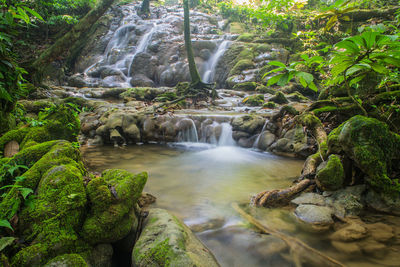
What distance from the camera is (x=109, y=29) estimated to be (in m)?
22.7

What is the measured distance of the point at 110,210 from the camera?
1733 mm

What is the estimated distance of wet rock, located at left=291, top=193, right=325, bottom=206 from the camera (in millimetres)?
2670

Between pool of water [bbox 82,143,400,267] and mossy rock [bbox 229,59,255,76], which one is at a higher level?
mossy rock [bbox 229,59,255,76]

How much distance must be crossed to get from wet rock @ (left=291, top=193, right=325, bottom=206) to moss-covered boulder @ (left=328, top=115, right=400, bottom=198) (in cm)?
60

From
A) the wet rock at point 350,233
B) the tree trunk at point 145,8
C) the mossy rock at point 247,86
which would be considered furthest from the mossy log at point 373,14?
the tree trunk at point 145,8

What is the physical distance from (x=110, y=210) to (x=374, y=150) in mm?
2991

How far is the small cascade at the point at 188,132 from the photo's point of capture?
24.5 ft

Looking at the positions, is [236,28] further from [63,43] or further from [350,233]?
[350,233]

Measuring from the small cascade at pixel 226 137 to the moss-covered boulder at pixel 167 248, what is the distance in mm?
5263

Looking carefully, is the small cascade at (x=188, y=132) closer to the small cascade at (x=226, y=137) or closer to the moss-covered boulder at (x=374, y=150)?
the small cascade at (x=226, y=137)

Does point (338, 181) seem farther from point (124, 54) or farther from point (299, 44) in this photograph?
point (124, 54)

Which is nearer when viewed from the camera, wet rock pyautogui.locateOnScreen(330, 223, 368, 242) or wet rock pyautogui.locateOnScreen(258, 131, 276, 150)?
wet rock pyautogui.locateOnScreen(330, 223, 368, 242)

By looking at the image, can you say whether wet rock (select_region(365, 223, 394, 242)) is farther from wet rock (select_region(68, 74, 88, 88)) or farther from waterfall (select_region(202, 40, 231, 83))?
wet rock (select_region(68, 74, 88, 88))

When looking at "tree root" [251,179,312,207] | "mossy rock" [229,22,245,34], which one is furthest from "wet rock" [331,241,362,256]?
"mossy rock" [229,22,245,34]
